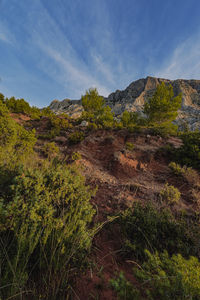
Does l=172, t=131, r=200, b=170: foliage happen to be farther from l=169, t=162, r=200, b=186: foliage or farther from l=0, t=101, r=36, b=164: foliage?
l=0, t=101, r=36, b=164: foliage

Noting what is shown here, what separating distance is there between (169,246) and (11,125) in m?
5.79

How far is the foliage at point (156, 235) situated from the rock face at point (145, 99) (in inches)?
2227

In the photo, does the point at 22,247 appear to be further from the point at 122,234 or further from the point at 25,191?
the point at 122,234

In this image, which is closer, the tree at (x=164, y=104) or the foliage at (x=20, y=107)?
the tree at (x=164, y=104)

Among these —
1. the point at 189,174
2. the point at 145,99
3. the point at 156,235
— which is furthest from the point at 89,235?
the point at 145,99

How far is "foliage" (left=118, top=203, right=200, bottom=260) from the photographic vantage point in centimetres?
203

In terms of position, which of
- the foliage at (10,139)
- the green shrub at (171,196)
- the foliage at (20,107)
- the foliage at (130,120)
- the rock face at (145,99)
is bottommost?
the green shrub at (171,196)

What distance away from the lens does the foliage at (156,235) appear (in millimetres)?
2025

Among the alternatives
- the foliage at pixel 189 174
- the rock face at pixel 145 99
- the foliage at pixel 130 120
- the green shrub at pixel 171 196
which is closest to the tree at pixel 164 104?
the foliage at pixel 130 120

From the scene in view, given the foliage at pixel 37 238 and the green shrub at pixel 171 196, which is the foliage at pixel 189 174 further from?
the foliage at pixel 37 238

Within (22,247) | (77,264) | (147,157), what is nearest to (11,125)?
(22,247)

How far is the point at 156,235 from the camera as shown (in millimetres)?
2184

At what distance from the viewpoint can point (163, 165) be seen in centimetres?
675

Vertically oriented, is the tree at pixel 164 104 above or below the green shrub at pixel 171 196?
above
